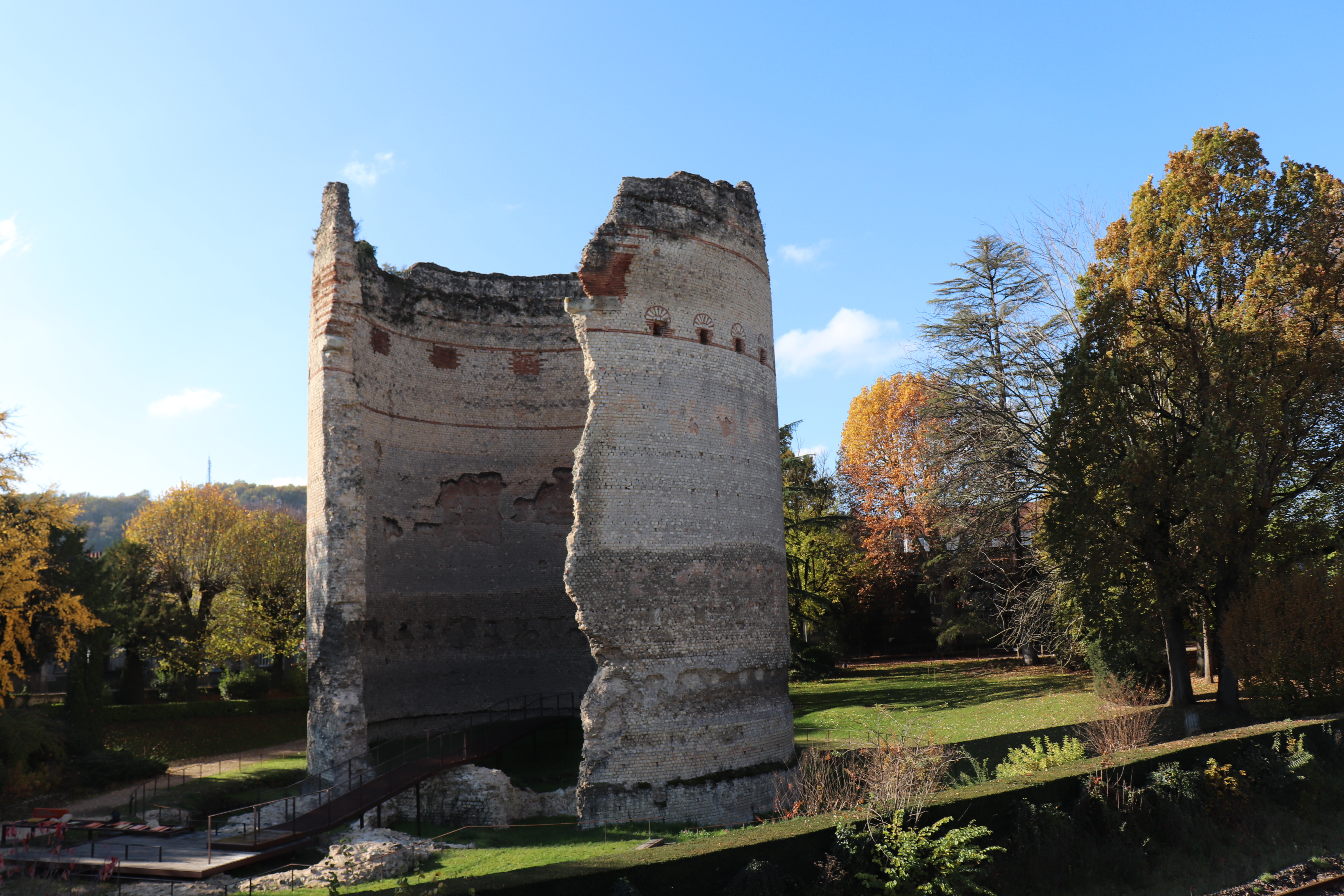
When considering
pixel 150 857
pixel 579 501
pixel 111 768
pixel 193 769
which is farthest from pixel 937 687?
pixel 111 768

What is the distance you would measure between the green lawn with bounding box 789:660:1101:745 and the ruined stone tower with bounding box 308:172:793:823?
4.23 meters

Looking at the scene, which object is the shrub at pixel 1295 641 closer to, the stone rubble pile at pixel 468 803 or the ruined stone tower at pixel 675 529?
the ruined stone tower at pixel 675 529

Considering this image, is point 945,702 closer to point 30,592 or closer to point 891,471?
point 891,471

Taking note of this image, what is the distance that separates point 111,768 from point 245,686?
11.3 m

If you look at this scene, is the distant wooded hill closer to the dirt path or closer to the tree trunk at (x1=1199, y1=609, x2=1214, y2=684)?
the dirt path

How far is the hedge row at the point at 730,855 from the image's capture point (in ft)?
29.9

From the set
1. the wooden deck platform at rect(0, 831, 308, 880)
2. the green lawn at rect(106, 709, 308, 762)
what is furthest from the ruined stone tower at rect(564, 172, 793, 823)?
the green lawn at rect(106, 709, 308, 762)

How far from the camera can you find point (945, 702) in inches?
954

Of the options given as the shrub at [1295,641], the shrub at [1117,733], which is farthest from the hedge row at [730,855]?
the shrub at [1295,641]

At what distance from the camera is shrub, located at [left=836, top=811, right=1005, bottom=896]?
969 centimetres

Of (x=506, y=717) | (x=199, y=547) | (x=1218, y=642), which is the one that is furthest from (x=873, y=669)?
(x=199, y=547)

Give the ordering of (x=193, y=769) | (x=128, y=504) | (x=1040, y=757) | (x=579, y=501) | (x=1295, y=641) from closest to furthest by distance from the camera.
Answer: (x=579, y=501)
(x=1040, y=757)
(x=1295, y=641)
(x=193, y=769)
(x=128, y=504)

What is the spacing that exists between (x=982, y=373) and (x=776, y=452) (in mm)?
13056

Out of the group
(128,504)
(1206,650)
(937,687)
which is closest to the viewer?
(1206,650)
